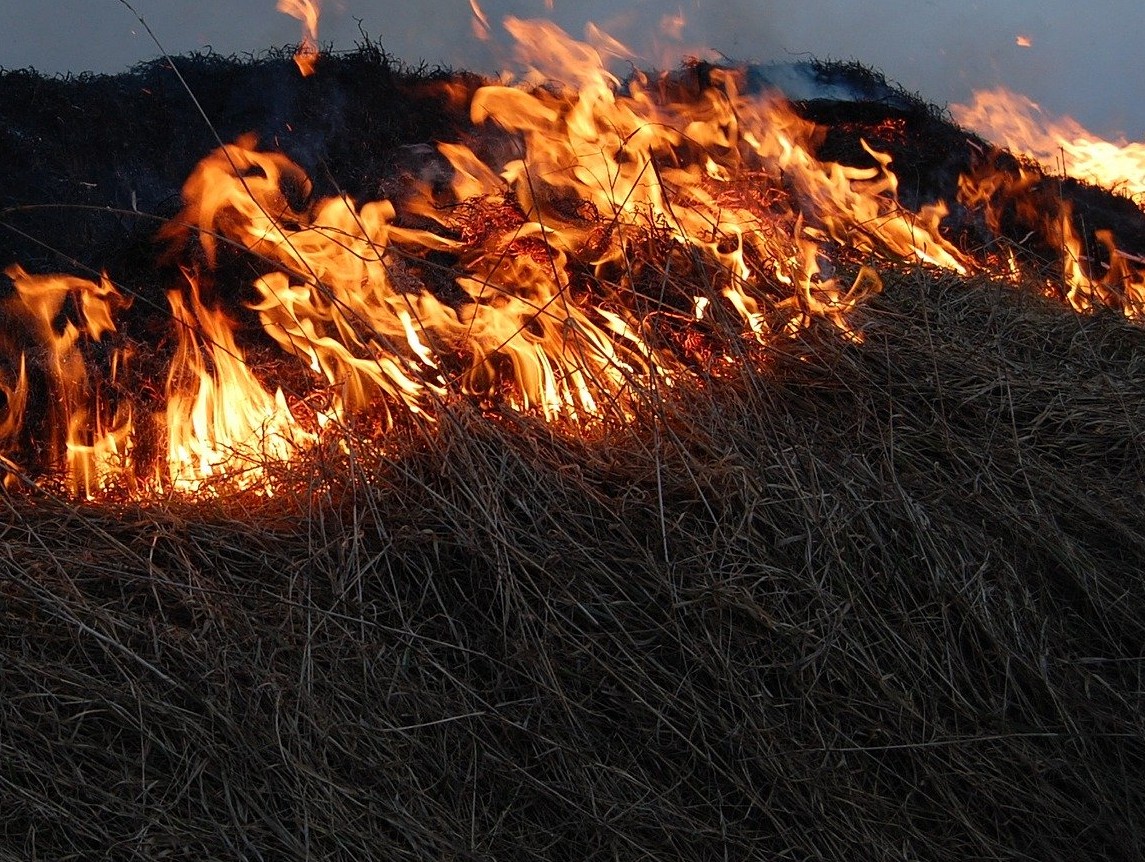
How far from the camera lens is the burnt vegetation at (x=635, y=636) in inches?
77.4

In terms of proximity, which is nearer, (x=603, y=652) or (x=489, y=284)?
(x=603, y=652)

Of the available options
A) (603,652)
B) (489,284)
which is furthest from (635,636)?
(489,284)

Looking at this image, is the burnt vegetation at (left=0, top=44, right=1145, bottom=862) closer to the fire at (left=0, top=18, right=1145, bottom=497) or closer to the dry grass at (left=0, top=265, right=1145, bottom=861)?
the dry grass at (left=0, top=265, right=1145, bottom=861)

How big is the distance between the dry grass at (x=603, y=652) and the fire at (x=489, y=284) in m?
0.29

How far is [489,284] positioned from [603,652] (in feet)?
3.33

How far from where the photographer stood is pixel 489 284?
2.65 metres

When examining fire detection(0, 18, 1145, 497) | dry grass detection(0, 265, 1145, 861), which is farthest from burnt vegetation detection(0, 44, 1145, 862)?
fire detection(0, 18, 1145, 497)

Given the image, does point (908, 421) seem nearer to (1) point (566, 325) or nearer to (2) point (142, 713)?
(1) point (566, 325)

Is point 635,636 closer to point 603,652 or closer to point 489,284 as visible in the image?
point 603,652

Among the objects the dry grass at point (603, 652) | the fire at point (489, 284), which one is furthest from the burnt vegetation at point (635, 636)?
the fire at point (489, 284)

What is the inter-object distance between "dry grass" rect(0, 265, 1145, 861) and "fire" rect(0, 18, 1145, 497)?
0.29 metres

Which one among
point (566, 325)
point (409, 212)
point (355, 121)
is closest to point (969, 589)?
point (566, 325)

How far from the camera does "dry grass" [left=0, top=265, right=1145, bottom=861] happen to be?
1962mm

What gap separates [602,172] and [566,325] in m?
1.00
